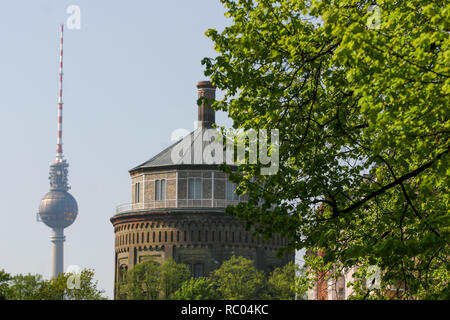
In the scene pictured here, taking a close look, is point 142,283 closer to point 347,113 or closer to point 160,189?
point 160,189

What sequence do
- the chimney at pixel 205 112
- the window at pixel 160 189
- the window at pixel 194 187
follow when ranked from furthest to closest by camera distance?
the chimney at pixel 205 112
the window at pixel 160 189
the window at pixel 194 187

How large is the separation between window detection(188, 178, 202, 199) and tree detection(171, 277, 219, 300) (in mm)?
10758

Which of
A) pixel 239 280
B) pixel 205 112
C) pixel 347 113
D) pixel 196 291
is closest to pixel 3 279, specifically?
pixel 196 291

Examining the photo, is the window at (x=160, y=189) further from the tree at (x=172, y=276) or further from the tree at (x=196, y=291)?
the tree at (x=196, y=291)

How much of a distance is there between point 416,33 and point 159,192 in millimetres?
80544

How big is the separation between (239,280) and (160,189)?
1437 centimetres

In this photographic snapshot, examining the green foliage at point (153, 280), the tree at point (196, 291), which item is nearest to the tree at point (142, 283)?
the green foliage at point (153, 280)

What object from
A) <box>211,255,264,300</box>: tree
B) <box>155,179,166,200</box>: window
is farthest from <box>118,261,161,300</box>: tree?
<box>155,179,166,200</box>: window

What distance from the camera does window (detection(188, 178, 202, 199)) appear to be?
98062 mm

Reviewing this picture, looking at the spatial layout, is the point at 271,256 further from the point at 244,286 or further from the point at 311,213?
the point at 311,213

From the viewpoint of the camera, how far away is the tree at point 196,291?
86.1 metres

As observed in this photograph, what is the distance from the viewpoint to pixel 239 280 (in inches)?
3543

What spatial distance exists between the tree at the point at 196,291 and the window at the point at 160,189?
1165 centimetres

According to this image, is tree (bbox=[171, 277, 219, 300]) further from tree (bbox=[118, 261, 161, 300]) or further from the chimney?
the chimney
